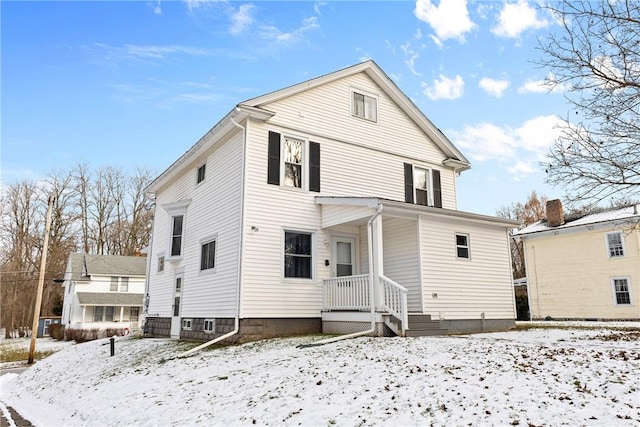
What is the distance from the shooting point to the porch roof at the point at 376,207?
37.3 feet

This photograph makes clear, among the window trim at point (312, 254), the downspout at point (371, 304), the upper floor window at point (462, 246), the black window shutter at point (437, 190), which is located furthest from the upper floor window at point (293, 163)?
the black window shutter at point (437, 190)

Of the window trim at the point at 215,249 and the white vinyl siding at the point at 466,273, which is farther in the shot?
the window trim at the point at 215,249

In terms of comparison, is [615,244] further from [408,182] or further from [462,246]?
[462,246]

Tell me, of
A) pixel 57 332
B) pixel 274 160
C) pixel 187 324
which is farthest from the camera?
pixel 57 332

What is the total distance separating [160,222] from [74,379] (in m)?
8.18

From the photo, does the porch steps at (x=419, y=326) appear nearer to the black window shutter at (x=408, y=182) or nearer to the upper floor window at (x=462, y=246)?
the upper floor window at (x=462, y=246)

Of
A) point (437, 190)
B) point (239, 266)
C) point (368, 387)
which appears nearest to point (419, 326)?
point (239, 266)

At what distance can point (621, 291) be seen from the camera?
71.4 feet

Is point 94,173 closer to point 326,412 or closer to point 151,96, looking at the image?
point 151,96

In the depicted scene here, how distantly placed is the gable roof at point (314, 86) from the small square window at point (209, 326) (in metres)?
5.49

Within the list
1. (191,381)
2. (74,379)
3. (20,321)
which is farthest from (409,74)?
(20,321)

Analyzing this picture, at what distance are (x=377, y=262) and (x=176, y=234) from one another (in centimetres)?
808

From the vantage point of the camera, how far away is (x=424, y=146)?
16.3 metres

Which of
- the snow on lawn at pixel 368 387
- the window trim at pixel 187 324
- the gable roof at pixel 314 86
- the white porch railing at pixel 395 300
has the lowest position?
the snow on lawn at pixel 368 387
